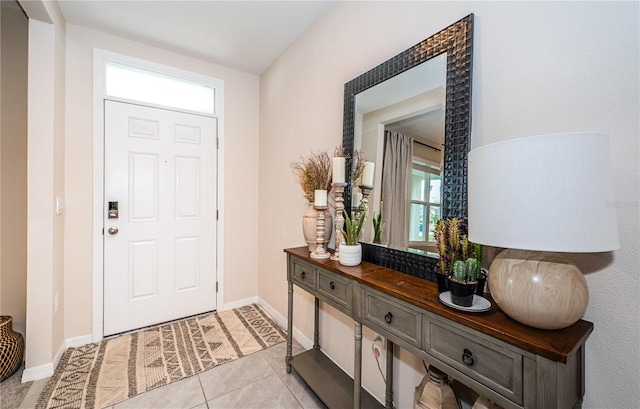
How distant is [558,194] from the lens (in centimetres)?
66

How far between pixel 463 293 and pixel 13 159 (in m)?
3.05

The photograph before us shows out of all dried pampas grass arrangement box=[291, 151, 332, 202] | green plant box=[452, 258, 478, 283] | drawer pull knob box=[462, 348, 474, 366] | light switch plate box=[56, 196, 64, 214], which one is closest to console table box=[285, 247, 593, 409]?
drawer pull knob box=[462, 348, 474, 366]

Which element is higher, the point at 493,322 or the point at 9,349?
the point at 493,322

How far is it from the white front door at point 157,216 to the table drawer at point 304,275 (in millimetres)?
1420

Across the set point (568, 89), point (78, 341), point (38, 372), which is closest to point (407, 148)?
point (568, 89)

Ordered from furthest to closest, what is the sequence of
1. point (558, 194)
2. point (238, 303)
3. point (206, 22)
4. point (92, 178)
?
point (238, 303) → point (92, 178) → point (206, 22) → point (558, 194)

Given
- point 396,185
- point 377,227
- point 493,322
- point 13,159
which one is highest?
point 13,159

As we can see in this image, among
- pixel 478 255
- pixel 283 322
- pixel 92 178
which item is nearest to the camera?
pixel 478 255

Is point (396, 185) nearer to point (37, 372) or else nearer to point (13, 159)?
point (37, 372)

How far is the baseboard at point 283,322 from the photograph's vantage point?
2.23 meters

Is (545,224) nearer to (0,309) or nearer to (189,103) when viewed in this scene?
(189,103)

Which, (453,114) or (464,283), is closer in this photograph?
(464,283)

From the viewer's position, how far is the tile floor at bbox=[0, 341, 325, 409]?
1.63 m

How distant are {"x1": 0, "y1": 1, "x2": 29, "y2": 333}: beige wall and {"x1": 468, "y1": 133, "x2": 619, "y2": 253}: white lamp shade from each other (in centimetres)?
307
